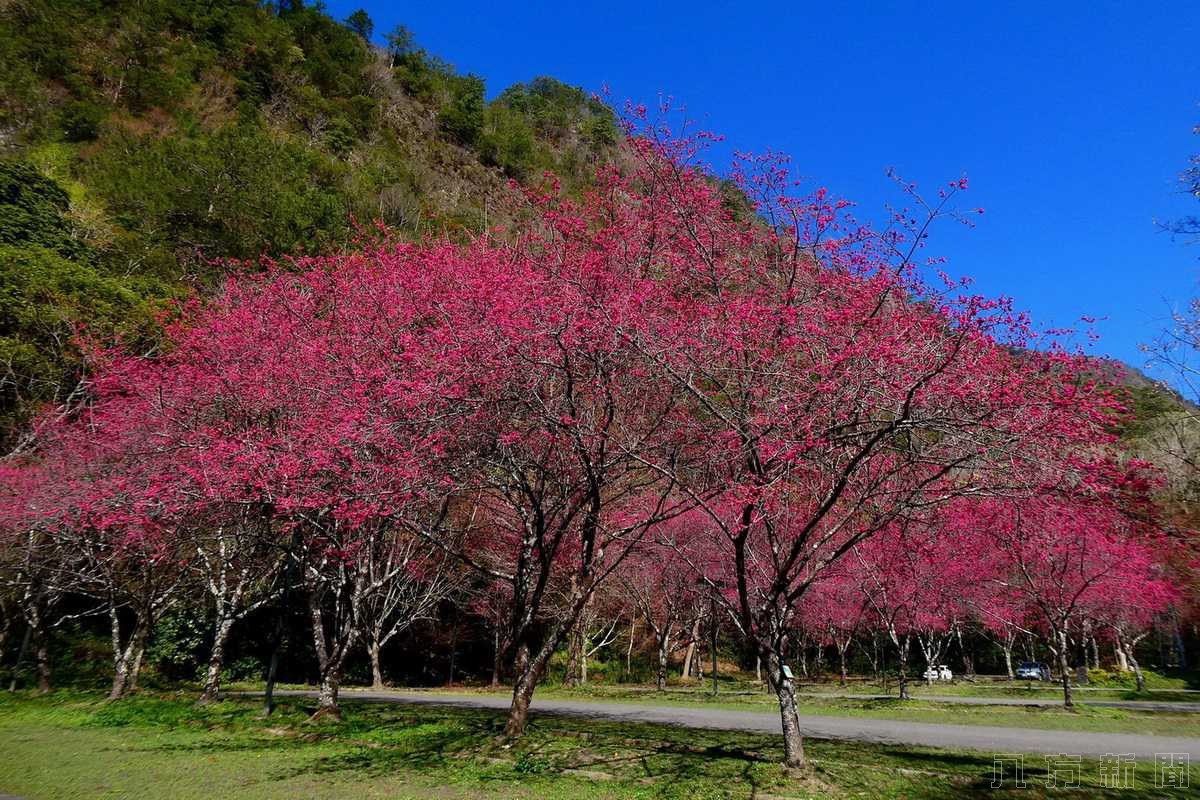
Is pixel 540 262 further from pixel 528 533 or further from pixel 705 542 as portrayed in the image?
pixel 705 542

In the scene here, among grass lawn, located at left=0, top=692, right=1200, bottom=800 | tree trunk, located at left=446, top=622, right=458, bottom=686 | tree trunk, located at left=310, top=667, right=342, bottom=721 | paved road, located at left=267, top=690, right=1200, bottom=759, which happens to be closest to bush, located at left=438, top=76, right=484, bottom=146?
tree trunk, located at left=446, top=622, right=458, bottom=686

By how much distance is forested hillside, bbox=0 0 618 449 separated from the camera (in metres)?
18.7

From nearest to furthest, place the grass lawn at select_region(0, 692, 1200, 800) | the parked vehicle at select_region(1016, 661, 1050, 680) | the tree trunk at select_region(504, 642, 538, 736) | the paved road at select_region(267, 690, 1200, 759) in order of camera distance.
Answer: the grass lawn at select_region(0, 692, 1200, 800) → the tree trunk at select_region(504, 642, 538, 736) → the paved road at select_region(267, 690, 1200, 759) → the parked vehicle at select_region(1016, 661, 1050, 680)

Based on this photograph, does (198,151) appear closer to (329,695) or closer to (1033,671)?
(329,695)

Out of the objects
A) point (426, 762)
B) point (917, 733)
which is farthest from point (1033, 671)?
point (426, 762)

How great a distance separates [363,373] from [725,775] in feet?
26.4

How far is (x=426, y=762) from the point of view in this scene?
7.75 meters

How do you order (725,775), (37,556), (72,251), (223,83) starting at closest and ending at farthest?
(725,775), (37,556), (72,251), (223,83)

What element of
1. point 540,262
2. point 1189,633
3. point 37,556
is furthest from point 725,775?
point 1189,633

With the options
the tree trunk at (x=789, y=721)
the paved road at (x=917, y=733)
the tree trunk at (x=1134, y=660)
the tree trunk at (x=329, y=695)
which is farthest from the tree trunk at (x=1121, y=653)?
the tree trunk at (x=329, y=695)

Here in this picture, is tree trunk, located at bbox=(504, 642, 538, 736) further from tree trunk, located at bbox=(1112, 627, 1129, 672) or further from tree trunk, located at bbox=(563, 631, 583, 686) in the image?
tree trunk, located at bbox=(1112, 627, 1129, 672)

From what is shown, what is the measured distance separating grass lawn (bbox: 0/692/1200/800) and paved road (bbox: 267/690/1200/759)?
1.23 metres

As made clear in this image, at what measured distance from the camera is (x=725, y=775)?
269 inches

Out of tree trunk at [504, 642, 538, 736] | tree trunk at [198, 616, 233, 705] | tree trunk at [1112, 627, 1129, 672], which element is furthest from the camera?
tree trunk at [1112, 627, 1129, 672]
